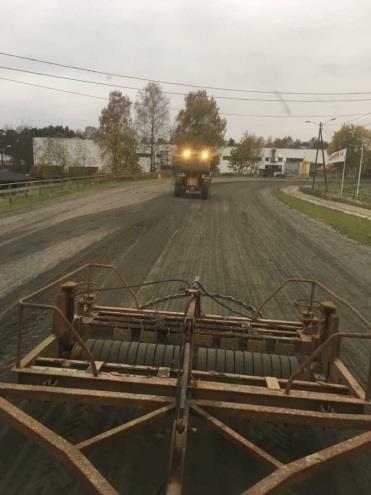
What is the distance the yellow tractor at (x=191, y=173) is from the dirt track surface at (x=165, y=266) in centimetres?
422

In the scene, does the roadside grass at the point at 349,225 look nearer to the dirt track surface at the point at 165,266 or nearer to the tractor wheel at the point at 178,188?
the dirt track surface at the point at 165,266

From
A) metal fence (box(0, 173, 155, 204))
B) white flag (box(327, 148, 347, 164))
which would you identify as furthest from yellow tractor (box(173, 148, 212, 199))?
white flag (box(327, 148, 347, 164))

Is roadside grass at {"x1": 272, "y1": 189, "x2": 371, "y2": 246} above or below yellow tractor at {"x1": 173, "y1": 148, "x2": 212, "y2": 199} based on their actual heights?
below

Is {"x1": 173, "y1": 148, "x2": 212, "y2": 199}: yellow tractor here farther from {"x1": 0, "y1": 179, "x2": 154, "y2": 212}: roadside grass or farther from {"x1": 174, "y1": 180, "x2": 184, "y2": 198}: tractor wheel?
{"x1": 0, "y1": 179, "x2": 154, "y2": 212}: roadside grass

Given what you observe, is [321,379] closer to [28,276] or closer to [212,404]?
[212,404]

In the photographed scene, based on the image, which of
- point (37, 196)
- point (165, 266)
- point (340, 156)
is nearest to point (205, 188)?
point (37, 196)

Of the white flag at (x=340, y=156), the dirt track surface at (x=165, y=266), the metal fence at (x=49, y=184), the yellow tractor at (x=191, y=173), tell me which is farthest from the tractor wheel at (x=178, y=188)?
the white flag at (x=340, y=156)

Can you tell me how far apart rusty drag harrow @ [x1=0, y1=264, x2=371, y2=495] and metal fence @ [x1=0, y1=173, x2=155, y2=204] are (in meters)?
19.7

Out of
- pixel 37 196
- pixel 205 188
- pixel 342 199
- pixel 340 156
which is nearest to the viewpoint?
pixel 37 196

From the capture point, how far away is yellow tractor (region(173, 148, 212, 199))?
97.2 feet

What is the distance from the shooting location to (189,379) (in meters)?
3.72

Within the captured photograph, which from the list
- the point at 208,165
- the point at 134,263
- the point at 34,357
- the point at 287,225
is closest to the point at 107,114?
the point at 208,165

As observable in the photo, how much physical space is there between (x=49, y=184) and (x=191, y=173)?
354 inches

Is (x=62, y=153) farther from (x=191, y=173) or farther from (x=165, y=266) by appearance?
(x=165, y=266)
